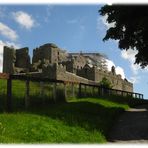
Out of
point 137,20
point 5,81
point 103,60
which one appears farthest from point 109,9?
point 103,60

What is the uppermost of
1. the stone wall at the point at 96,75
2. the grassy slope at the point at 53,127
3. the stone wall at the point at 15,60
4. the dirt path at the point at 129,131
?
the stone wall at the point at 15,60

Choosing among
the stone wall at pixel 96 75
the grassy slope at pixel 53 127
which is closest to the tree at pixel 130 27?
the grassy slope at pixel 53 127

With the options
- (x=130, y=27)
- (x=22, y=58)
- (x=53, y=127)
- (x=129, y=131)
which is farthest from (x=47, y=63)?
(x=53, y=127)

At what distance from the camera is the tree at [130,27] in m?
22.6

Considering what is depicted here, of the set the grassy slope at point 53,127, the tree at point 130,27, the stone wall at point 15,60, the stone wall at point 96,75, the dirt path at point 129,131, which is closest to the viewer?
the grassy slope at point 53,127

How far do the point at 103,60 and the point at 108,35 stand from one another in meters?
112

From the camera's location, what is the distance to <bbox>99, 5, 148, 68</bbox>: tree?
22.6 metres

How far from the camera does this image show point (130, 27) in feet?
80.1

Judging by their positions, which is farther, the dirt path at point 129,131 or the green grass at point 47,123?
the dirt path at point 129,131

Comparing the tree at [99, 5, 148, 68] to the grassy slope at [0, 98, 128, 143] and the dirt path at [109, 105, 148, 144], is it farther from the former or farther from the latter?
the grassy slope at [0, 98, 128, 143]

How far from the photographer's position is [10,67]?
257ft

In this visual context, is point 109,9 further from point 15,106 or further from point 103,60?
point 103,60

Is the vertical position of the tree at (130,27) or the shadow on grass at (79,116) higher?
the tree at (130,27)

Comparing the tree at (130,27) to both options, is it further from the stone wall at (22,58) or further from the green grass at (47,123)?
the stone wall at (22,58)
